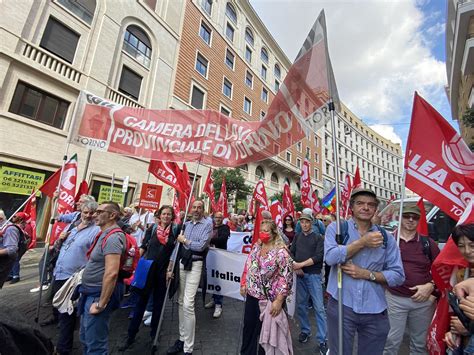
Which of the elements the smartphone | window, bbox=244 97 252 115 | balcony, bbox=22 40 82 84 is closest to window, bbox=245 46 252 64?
window, bbox=244 97 252 115

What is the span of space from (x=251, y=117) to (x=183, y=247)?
2374 cm

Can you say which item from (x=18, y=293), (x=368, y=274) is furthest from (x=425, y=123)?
(x=18, y=293)

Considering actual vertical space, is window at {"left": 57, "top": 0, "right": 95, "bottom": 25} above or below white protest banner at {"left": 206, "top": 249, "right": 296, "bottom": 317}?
above

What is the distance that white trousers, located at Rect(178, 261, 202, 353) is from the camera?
2.85m

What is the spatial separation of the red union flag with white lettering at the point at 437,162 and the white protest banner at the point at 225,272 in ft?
8.30

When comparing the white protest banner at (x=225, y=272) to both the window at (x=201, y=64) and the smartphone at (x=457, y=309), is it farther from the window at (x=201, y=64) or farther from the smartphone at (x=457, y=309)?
the window at (x=201, y=64)

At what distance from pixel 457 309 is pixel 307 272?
2296 millimetres

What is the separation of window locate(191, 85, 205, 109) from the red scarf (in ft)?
52.6

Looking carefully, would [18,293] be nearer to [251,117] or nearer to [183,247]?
[183,247]

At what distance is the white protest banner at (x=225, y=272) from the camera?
376cm

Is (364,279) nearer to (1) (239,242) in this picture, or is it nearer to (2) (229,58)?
(1) (239,242)

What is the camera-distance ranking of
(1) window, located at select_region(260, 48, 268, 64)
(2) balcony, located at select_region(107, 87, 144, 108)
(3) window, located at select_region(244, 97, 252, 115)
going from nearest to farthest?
(2) balcony, located at select_region(107, 87, 144, 108) → (3) window, located at select_region(244, 97, 252, 115) → (1) window, located at select_region(260, 48, 268, 64)

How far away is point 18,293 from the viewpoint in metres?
4.66

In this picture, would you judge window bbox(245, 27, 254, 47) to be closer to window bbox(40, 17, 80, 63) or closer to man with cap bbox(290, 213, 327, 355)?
window bbox(40, 17, 80, 63)
